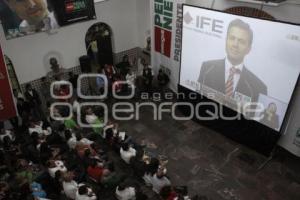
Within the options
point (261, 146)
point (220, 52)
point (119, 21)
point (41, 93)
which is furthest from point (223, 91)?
point (41, 93)

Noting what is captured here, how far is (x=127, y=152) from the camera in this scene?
5254mm

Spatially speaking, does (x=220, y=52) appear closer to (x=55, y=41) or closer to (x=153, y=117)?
(x=153, y=117)

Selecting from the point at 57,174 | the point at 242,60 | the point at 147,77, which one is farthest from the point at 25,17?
the point at 242,60

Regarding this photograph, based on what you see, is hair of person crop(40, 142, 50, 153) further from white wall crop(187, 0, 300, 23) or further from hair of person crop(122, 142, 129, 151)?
white wall crop(187, 0, 300, 23)

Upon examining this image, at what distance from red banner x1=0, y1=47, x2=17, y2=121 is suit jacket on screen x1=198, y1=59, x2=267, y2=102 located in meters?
4.16

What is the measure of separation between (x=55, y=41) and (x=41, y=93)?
141 centimetres

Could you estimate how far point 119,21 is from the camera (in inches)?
324

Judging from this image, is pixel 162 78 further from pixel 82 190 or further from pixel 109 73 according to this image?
pixel 82 190

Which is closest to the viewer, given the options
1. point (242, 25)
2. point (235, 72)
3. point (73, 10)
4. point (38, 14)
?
point (242, 25)

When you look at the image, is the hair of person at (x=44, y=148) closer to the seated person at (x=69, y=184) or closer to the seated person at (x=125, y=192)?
the seated person at (x=69, y=184)

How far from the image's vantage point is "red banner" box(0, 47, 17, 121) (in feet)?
18.8

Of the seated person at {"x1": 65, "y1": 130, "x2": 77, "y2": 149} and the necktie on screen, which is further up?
the necktie on screen

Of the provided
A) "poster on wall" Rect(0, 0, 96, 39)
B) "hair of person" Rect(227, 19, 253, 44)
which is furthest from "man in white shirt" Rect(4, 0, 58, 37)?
"hair of person" Rect(227, 19, 253, 44)

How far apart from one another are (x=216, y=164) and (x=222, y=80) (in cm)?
175
